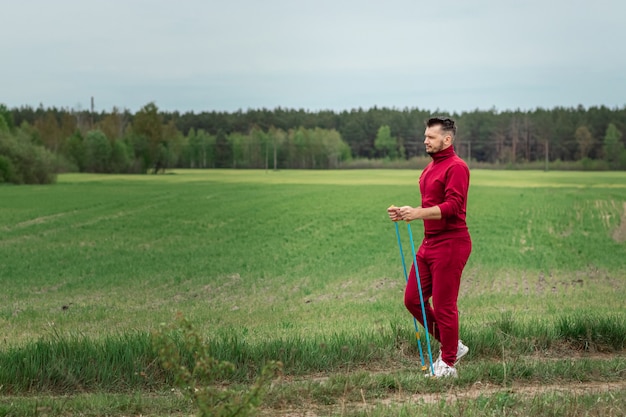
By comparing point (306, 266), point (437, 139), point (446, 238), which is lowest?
point (306, 266)

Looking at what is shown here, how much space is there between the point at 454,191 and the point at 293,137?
18.6 metres

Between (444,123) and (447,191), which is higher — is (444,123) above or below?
above

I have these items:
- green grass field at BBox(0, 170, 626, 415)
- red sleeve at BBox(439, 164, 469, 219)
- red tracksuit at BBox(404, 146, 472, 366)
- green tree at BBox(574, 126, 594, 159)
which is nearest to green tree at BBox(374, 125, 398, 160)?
green grass field at BBox(0, 170, 626, 415)

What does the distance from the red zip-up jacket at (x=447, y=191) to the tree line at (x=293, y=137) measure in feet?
53.0

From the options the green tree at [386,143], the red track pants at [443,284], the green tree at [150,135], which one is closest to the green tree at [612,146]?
the green tree at [386,143]

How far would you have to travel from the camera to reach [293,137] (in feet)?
79.2

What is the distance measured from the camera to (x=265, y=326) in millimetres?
9320

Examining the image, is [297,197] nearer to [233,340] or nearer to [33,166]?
[33,166]

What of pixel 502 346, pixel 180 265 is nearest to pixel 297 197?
pixel 180 265

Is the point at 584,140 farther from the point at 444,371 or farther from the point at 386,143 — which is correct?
the point at 444,371

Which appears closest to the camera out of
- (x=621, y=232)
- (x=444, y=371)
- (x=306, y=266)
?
(x=444, y=371)

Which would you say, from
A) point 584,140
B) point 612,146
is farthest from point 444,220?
point 584,140

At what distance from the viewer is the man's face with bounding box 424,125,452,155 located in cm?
579

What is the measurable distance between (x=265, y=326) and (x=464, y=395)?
158 inches
